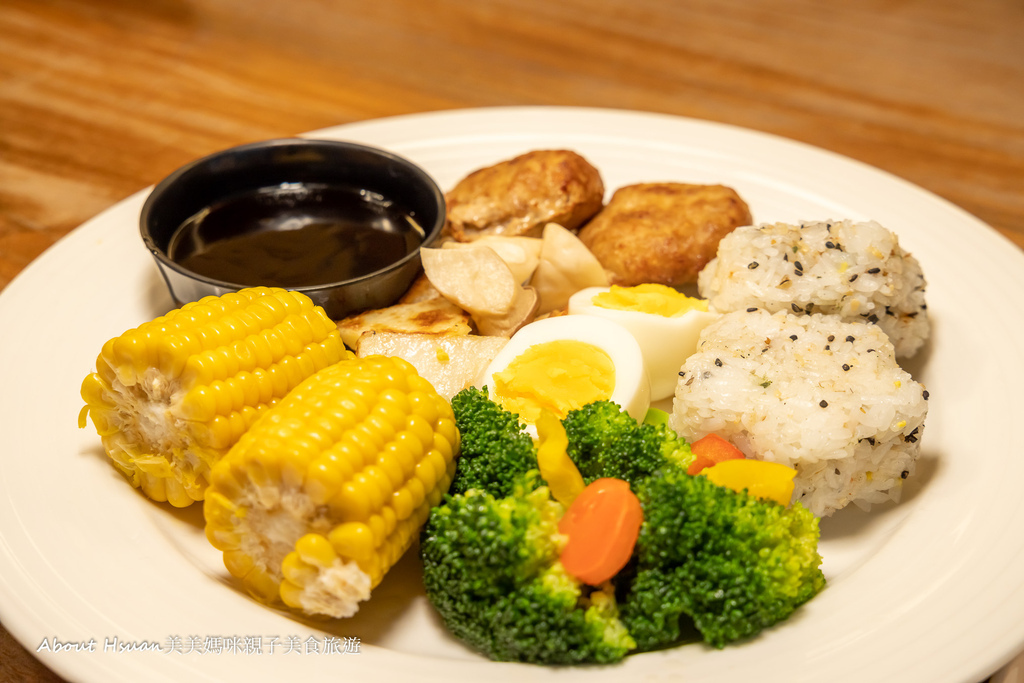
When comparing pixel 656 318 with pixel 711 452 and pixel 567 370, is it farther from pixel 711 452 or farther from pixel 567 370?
pixel 711 452

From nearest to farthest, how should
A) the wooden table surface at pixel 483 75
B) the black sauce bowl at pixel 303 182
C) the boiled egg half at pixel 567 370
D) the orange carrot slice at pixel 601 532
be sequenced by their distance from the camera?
the orange carrot slice at pixel 601 532 → the boiled egg half at pixel 567 370 → the black sauce bowl at pixel 303 182 → the wooden table surface at pixel 483 75

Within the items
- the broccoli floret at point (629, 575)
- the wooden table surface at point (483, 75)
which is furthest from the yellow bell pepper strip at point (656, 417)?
the wooden table surface at point (483, 75)

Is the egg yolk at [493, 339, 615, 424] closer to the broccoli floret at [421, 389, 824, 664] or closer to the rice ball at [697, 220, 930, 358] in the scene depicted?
the broccoli floret at [421, 389, 824, 664]

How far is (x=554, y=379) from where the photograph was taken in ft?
8.50

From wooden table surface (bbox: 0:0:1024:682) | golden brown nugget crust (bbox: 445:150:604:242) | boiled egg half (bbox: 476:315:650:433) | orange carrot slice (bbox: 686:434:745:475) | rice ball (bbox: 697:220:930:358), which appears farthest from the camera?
wooden table surface (bbox: 0:0:1024:682)

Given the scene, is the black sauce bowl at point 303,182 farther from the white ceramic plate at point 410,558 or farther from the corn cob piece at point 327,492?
the corn cob piece at point 327,492

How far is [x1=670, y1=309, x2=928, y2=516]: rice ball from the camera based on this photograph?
2289 mm

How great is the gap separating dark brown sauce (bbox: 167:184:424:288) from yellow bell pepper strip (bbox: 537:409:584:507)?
50.5 inches

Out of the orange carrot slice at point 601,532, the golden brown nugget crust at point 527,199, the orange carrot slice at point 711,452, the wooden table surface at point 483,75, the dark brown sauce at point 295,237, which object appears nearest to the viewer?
the orange carrot slice at point 601,532

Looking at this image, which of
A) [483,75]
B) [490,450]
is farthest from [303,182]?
[483,75]

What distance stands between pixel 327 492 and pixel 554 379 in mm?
996

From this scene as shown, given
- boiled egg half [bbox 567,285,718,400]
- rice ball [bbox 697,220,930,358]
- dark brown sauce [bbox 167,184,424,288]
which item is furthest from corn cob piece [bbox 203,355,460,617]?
rice ball [bbox 697,220,930,358]

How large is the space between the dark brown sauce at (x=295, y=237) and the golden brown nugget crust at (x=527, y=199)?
22 centimetres

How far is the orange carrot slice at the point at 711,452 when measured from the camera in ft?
7.50
